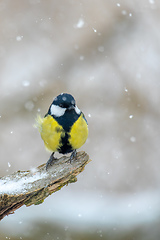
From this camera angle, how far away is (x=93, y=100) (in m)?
4.18

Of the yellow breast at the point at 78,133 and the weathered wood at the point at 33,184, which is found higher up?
the yellow breast at the point at 78,133

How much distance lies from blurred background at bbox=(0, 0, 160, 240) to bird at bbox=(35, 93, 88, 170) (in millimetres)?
2176

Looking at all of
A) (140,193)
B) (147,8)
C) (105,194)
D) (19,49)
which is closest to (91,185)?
(105,194)

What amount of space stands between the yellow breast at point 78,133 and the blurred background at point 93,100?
2.20 m

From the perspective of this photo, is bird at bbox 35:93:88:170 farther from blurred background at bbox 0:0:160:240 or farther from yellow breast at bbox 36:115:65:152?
blurred background at bbox 0:0:160:240

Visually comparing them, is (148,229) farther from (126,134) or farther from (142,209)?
(126,134)

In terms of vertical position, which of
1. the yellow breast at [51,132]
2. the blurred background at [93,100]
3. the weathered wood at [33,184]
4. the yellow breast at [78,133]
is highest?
the blurred background at [93,100]

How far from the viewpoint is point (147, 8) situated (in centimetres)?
423

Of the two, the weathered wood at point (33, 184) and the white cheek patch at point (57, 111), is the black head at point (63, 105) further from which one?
the weathered wood at point (33, 184)

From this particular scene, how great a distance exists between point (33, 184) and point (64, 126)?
38 centimetres

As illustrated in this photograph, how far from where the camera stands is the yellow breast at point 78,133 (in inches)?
71.2

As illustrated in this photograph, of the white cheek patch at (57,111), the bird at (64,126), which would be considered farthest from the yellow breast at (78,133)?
the white cheek patch at (57,111)

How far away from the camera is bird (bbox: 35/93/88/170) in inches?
70.6

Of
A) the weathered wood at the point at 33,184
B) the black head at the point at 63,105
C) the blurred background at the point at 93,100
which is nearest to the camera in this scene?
the weathered wood at the point at 33,184
